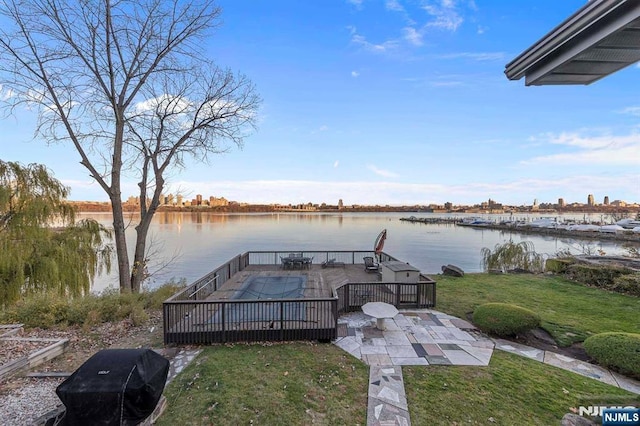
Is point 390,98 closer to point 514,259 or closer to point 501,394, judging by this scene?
point 514,259

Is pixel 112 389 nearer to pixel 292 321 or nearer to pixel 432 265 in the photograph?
pixel 292 321

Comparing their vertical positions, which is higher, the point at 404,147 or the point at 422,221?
the point at 404,147

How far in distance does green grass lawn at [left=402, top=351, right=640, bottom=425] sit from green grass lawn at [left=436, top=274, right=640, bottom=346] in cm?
191

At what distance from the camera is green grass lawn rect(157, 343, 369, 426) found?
385 cm

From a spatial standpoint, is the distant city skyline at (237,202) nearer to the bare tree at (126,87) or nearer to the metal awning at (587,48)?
the bare tree at (126,87)

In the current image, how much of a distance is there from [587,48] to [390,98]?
56.1ft

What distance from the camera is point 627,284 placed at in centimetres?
988

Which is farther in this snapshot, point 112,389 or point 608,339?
point 608,339

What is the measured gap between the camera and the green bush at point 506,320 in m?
6.32

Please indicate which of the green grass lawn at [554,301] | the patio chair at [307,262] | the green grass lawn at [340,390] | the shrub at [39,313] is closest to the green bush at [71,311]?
the shrub at [39,313]

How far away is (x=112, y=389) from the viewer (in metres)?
2.81

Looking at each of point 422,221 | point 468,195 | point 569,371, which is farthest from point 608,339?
point 422,221

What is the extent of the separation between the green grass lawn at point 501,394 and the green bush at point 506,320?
1.18 m

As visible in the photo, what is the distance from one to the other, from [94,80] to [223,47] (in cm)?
448
